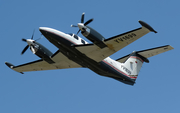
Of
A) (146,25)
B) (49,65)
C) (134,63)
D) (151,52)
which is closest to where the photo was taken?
(146,25)

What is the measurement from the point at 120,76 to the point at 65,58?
6.17 meters

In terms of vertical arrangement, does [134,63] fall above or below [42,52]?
above

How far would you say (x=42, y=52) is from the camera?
3005 cm

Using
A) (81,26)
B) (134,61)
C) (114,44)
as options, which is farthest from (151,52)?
(81,26)

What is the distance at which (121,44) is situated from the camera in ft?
87.6

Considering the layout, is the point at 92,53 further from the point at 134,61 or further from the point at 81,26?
the point at 134,61

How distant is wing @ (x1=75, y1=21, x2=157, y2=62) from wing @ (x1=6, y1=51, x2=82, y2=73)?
149 inches

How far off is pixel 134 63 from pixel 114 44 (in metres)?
7.62

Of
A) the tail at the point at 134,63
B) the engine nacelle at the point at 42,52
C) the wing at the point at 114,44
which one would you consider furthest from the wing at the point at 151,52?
the engine nacelle at the point at 42,52

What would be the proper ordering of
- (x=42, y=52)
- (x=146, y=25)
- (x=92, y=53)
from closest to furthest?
(x=146, y=25) < (x=92, y=53) < (x=42, y=52)

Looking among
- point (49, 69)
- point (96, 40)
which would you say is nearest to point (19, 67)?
point (49, 69)

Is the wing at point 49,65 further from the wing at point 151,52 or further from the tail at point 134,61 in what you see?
the wing at point 151,52

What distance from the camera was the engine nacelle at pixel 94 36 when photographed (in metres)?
26.0

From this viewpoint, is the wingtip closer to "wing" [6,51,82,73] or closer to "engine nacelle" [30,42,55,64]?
"wing" [6,51,82,73]
